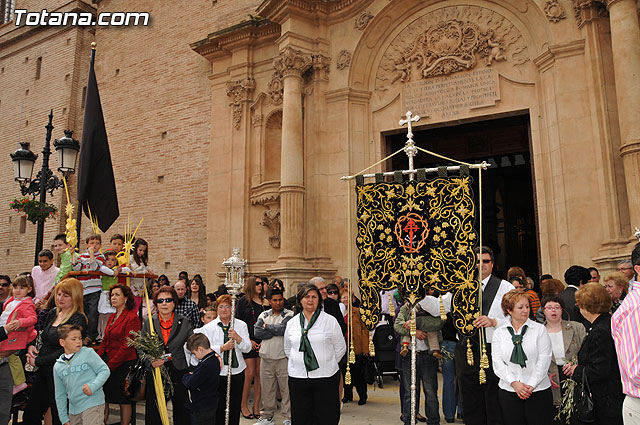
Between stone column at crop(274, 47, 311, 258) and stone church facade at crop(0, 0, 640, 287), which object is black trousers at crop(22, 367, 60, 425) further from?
stone column at crop(274, 47, 311, 258)

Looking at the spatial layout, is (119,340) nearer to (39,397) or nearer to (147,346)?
(147,346)

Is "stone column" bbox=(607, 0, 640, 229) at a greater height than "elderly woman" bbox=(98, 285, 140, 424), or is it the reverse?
"stone column" bbox=(607, 0, 640, 229)

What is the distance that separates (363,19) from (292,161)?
4.19 metres

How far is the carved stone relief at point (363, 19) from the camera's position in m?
13.3

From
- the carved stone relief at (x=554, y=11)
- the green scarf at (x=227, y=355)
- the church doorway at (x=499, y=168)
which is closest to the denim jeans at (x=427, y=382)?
the green scarf at (x=227, y=355)

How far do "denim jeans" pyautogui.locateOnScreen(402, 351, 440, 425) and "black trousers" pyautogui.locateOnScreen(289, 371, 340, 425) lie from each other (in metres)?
1.32

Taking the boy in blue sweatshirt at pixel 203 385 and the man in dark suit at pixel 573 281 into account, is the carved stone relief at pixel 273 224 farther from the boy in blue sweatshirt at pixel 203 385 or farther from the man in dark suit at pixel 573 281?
the boy in blue sweatshirt at pixel 203 385

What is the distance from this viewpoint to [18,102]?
23016 millimetres

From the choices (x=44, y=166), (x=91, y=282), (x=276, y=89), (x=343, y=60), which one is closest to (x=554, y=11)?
(x=343, y=60)

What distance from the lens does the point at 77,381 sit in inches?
196

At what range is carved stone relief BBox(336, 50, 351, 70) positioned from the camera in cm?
1344

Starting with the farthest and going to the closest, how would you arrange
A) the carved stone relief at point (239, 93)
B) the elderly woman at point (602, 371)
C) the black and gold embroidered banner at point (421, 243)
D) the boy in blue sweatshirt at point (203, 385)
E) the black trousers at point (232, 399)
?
the carved stone relief at point (239, 93), the black trousers at point (232, 399), the boy in blue sweatshirt at point (203, 385), the black and gold embroidered banner at point (421, 243), the elderly woman at point (602, 371)

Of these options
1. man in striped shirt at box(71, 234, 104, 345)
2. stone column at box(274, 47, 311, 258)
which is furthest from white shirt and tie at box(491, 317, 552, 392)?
stone column at box(274, 47, 311, 258)

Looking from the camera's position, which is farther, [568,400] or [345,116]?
[345,116]
